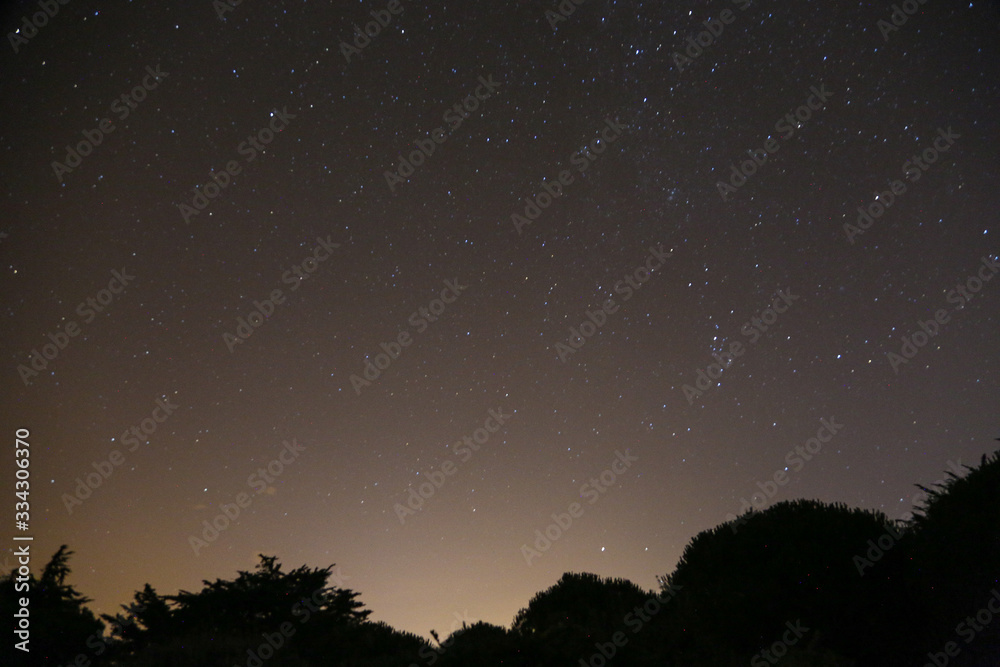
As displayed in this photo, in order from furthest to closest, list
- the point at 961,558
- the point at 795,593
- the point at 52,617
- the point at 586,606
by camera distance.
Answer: the point at 586,606 < the point at 52,617 < the point at 795,593 < the point at 961,558

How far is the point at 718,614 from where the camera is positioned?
11445 millimetres

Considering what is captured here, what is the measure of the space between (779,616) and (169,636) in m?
13.0

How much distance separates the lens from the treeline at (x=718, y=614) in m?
9.41

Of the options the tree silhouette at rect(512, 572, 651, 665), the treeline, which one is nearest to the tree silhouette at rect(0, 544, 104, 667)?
the treeline

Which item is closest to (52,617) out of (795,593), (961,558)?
(795,593)

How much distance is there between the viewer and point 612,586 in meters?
17.9

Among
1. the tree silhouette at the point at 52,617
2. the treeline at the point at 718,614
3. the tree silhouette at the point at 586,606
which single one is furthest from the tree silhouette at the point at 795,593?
the tree silhouette at the point at 52,617

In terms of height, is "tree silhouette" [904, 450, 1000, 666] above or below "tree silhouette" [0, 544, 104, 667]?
below

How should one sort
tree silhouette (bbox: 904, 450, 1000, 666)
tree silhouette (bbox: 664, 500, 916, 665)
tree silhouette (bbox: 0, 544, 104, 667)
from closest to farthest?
tree silhouette (bbox: 904, 450, 1000, 666) → tree silhouette (bbox: 664, 500, 916, 665) → tree silhouette (bbox: 0, 544, 104, 667)

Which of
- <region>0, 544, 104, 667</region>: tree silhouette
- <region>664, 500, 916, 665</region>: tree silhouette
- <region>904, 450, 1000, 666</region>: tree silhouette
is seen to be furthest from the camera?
<region>0, 544, 104, 667</region>: tree silhouette

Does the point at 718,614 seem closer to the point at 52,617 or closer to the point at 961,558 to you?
the point at 961,558

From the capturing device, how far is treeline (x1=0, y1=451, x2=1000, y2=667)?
30.9 feet

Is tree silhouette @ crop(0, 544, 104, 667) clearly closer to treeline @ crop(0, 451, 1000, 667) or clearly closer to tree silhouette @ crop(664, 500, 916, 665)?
treeline @ crop(0, 451, 1000, 667)

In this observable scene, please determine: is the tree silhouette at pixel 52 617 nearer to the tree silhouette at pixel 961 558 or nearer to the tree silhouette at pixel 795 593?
the tree silhouette at pixel 795 593
